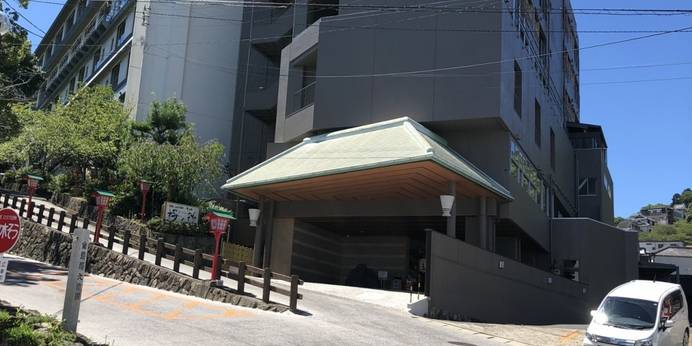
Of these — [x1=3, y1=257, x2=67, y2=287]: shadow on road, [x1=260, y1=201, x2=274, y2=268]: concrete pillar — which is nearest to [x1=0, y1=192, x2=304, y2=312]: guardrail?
[x1=3, y1=257, x2=67, y2=287]: shadow on road

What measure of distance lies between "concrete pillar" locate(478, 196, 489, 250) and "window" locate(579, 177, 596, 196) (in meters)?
25.8

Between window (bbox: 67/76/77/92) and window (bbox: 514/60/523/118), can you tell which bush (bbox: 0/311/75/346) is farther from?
window (bbox: 67/76/77/92)

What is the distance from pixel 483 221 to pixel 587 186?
2667 cm

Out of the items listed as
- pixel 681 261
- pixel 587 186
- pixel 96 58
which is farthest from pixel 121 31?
pixel 681 261

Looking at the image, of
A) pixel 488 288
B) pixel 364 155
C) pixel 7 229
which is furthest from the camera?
pixel 488 288

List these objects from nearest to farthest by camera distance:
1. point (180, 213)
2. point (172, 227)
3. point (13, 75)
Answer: point (172, 227) < point (180, 213) < point (13, 75)

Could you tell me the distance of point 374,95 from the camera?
83.8 feet

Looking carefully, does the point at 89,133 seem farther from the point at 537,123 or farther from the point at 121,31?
the point at 537,123

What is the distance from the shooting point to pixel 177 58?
38406 millimetres

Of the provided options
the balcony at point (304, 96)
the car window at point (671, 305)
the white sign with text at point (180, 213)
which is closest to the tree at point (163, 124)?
the white sign with text at point (180, 213)

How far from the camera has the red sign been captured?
28.6ft

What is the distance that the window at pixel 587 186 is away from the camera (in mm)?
44688

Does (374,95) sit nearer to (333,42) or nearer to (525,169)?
(333,42)

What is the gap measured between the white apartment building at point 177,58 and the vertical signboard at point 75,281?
27294 millimetres
